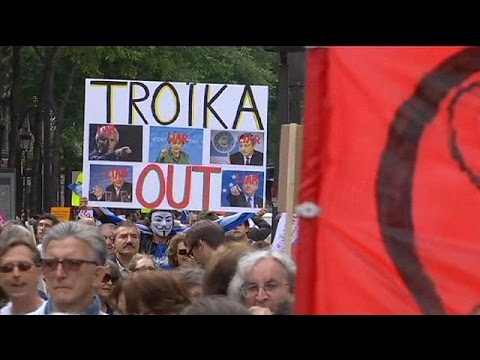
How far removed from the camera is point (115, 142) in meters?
10.1

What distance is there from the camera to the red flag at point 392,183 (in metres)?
3.18

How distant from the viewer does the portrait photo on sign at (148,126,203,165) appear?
10.1 metres

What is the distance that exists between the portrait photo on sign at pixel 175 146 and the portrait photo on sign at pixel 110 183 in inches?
12.8

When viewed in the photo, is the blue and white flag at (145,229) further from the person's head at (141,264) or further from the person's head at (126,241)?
the person's head at (141,264)

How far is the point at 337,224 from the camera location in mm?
3221

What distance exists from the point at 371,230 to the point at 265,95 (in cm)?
763

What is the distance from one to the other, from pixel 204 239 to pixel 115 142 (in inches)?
119

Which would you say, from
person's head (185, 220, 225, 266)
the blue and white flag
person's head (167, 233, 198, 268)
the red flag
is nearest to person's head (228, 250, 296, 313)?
the red flag

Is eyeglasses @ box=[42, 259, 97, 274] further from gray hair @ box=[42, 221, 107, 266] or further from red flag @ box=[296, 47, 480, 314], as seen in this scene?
red flag @ box=[296, 47, 480, 314]

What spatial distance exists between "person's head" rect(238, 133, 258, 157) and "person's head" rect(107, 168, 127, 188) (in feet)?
3.78

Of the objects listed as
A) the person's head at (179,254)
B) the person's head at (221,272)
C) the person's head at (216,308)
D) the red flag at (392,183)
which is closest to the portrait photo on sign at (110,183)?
the person's head at (179,254)

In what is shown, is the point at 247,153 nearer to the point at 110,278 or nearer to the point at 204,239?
the point at 204,239
